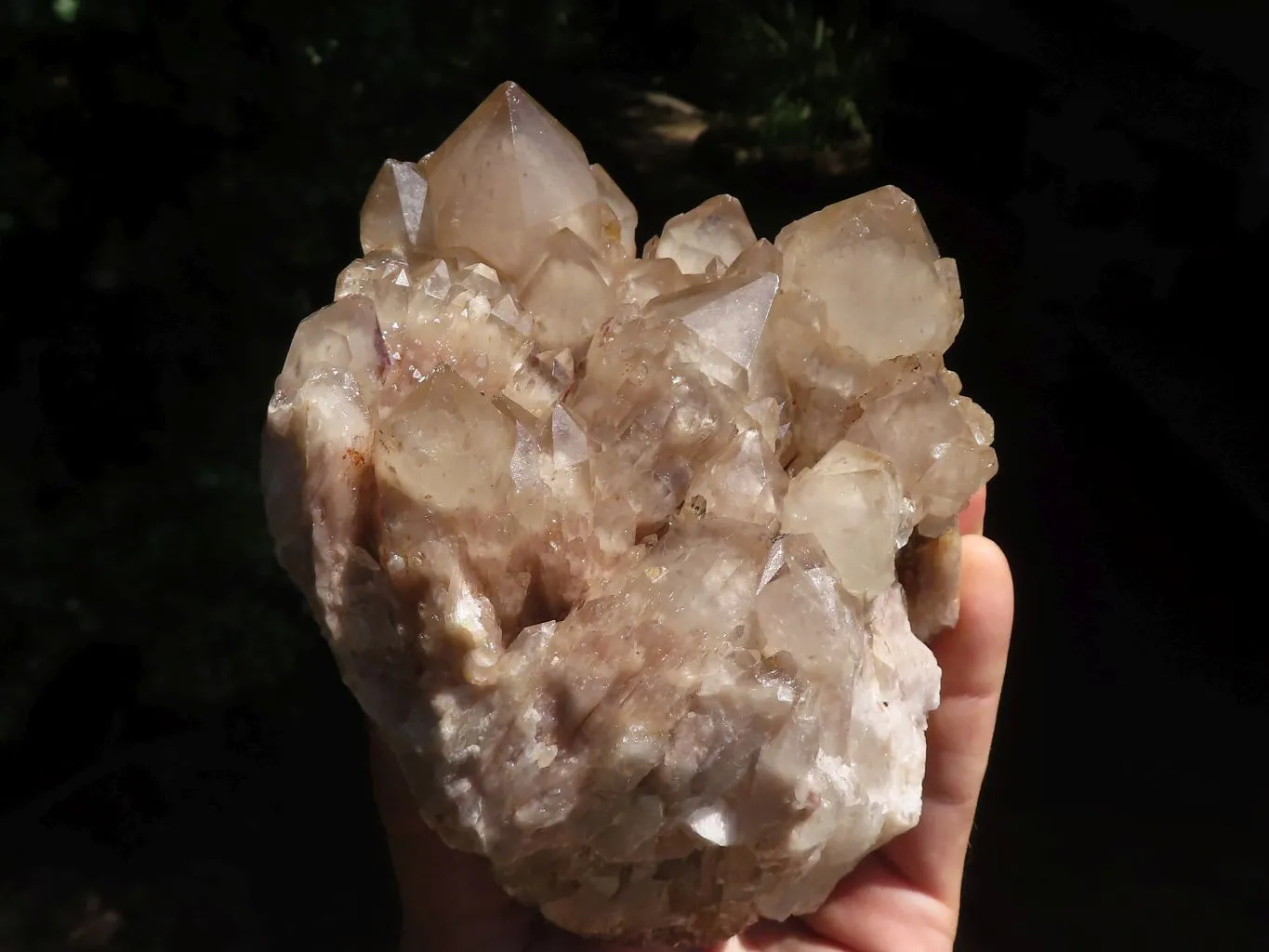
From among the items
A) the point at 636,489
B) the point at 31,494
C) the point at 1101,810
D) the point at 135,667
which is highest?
the point at 636,489

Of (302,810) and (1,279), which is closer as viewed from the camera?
(1,279)

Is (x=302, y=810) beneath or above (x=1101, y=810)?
above

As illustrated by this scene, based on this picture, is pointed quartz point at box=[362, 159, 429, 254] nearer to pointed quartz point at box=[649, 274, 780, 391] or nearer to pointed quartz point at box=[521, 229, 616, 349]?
pointed quartz point at box=[521, 229, 616, 349]

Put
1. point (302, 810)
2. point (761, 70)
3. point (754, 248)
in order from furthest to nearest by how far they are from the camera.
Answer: point (761, 70) → point (302, 810) → point (754, 248)

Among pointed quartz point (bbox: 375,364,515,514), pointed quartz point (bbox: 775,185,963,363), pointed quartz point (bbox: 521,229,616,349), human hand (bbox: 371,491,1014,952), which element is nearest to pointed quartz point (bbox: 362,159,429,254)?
pointed quartz point (bbox: 521,229,616,349)

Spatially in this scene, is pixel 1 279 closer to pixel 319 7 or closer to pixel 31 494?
pixel 31 494

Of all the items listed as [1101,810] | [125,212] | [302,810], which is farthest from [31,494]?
[1101,810]

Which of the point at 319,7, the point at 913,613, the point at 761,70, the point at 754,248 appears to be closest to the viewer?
the point at 754,248

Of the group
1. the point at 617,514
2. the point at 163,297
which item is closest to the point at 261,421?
the point at 163,297

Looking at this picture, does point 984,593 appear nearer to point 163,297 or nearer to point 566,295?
point 566,295
